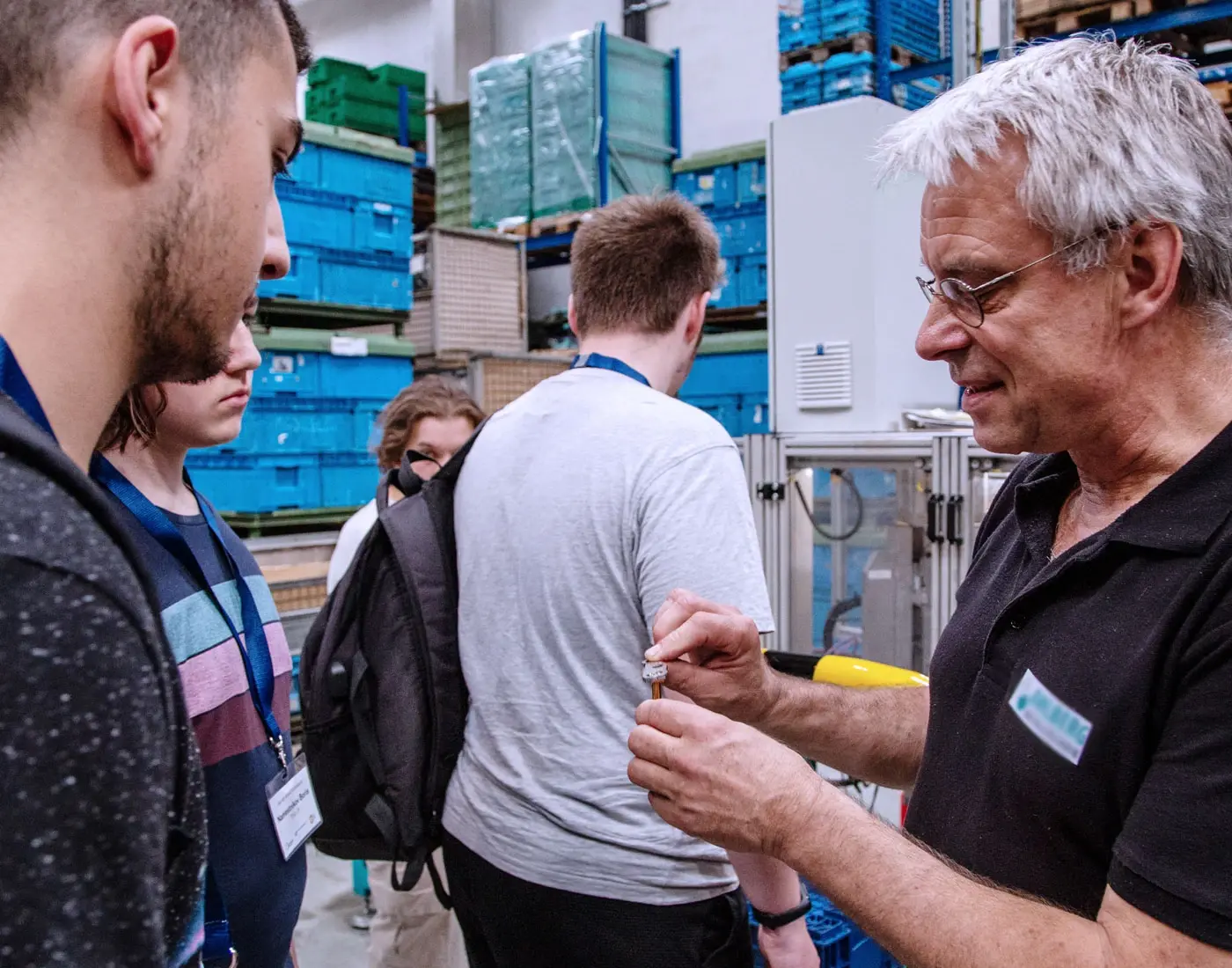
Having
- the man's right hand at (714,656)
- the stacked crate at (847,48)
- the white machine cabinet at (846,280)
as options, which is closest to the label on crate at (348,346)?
the white machine cabinet at (846,280)

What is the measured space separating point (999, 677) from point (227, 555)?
1108 millimetres

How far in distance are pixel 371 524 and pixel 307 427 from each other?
3287mm

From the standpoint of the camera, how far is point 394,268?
6.15 meters

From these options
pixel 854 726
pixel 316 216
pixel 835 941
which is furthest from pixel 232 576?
pixel 316 216

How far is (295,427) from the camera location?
5.50 metres

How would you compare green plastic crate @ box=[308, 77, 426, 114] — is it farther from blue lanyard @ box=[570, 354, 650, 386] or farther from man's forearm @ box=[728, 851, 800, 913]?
man's forearm @ box=[728, 851, 800, 913]

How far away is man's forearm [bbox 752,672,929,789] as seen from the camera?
4.86 ft

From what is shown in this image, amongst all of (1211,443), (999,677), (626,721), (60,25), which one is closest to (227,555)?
(626,721)

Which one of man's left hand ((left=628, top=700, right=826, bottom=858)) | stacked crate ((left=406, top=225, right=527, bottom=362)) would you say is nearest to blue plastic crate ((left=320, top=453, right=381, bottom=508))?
stacked crate ((left=406, top=225, right=527, bottom=362))

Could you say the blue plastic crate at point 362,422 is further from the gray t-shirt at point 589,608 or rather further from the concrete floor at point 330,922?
the gray t-shirt at point 589,608

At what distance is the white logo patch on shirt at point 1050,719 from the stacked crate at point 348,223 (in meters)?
5.14

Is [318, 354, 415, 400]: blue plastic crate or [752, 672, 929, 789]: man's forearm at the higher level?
[318, 354, 415, 400]: blue plastic crate

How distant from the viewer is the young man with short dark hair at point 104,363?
472 millimetres

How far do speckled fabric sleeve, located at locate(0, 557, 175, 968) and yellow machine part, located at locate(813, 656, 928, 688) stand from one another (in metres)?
1.46
